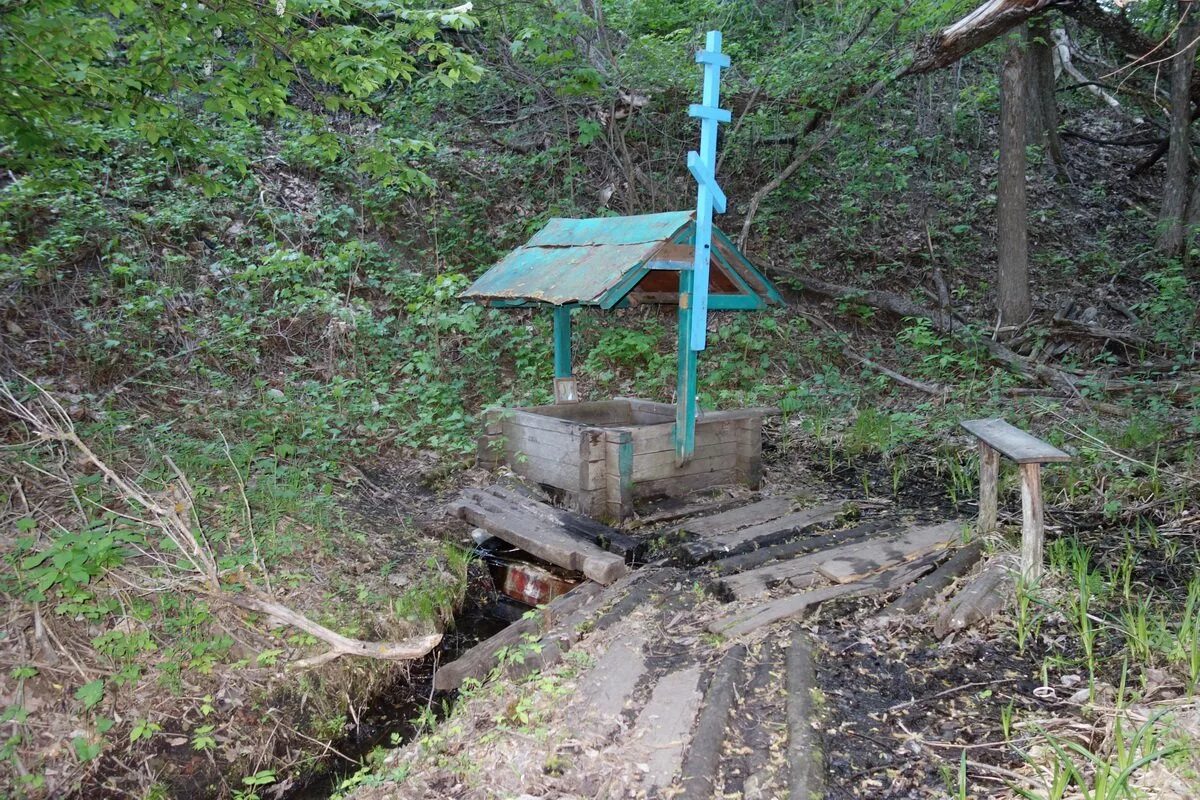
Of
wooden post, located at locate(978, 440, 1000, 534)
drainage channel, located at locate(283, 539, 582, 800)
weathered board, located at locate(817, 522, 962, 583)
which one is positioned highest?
wooden post, located at locate(978, 440, 1000, 534)

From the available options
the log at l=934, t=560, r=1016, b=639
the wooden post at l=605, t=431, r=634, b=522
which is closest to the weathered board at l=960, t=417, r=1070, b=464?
the log at l=934, t=560, r=1016, b=639

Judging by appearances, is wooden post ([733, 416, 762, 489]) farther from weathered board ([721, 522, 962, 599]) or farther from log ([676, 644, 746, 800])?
log ([676, 644, 746, 800])

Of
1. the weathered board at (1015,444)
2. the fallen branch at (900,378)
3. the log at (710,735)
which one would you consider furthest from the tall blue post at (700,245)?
the fallen branch at (900,378)

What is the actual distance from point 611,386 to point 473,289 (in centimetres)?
317

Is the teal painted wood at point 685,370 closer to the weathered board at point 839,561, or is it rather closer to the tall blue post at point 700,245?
the tall blue post at point 700,245

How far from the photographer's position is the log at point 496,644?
12.9 ft

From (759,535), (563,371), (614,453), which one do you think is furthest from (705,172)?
(759,535)

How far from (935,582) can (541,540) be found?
2331 mm

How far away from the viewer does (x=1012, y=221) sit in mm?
9117

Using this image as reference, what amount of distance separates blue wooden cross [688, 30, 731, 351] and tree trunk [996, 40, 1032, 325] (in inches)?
217

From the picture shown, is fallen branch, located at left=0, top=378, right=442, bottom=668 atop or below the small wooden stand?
below

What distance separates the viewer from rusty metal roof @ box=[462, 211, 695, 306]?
5.13m

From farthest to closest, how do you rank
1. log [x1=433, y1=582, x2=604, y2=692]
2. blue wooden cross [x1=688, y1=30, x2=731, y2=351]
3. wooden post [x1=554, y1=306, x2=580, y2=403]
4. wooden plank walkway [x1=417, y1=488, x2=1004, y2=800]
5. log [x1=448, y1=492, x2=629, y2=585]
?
wooden post [x1=554, y1=306, x2=580, y2=403], blue wooden cross [x1=688, y1=30, x2=731, y2=351], log [x1=448, y1=492, x2=629, y2=585], log [x1=433, y1=582, x2=604, y2=692], wooden plank walkway [x1=417, y1=488, x2=1004, y2=800]

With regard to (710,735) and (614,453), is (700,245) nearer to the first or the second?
(614,453)
